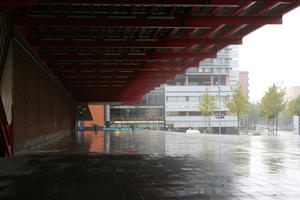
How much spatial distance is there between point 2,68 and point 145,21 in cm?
637

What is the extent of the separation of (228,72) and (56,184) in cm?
8349

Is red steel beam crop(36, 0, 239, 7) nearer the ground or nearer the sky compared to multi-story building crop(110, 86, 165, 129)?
nearer the sky

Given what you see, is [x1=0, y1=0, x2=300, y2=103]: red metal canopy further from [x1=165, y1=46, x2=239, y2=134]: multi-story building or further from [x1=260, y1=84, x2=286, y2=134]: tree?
[x1=165, y1=46, x2=239, y2=134]: multi-story building

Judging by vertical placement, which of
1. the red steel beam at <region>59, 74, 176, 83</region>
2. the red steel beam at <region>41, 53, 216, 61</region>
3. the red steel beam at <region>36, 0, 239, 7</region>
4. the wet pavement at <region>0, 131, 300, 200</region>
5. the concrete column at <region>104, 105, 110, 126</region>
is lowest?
the wet pavement at <region>0, 131, 300, 200</region>

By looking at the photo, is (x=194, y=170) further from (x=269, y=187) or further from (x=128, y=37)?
(x=128, y=37)

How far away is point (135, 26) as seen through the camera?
15.3 meters

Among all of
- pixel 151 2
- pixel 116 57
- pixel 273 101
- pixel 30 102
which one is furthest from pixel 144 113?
pixel 151 2

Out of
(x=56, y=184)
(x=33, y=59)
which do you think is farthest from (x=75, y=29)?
(x=56, y=184)

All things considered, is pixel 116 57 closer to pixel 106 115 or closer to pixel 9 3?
pixel 9 3

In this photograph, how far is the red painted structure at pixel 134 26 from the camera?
1438 centimetres

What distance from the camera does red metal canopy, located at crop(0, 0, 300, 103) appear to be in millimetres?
14398

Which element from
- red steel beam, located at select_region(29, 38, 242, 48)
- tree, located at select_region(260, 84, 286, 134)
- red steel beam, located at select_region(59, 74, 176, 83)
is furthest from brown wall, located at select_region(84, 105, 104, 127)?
red steel beam, located at select_region(29, 38, 242, 48)

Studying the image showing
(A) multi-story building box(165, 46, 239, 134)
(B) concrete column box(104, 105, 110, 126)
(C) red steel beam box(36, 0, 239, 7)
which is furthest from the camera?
(A) multi-story building box(165, 46, 239, 134)

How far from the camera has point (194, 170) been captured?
10.8 meters
